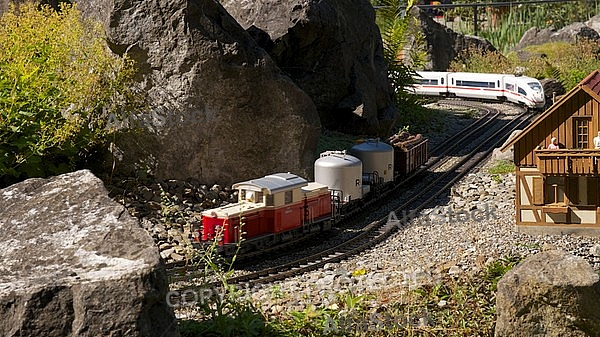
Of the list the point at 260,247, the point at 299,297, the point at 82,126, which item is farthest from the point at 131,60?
the point at 299,297

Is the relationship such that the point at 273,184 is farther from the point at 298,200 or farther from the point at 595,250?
the point at 595,250

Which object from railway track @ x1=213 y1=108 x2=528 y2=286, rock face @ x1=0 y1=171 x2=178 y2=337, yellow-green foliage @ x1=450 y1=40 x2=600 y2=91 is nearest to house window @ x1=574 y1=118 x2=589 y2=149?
railway track @ x1=213 y1=108 x2=528 y2=286

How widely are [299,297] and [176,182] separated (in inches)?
335

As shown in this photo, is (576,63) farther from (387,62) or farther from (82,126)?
(82,126)

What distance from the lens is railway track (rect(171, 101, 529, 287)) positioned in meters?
17.8

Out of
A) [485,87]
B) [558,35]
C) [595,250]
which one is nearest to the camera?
[595,250]

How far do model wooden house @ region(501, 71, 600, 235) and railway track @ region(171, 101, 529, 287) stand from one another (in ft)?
12.5

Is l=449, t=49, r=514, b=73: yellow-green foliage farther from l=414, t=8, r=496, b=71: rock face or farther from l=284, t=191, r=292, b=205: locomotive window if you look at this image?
l=284, t=191, r=292, b=205: locomotive window

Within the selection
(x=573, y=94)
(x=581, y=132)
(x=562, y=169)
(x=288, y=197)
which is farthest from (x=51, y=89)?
(x=581, y=132)

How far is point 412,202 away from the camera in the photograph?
24781 millimetres

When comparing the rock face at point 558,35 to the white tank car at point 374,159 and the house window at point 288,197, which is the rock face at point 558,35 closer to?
the white tank car at point 374,159

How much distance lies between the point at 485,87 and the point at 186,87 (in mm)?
24965

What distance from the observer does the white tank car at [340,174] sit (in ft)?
73.0

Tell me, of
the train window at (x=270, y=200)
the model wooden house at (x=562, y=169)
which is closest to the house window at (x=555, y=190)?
the model wooden house at (x=562, y=169)
